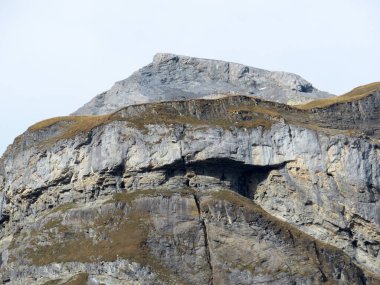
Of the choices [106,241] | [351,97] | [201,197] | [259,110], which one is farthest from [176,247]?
[351,97]

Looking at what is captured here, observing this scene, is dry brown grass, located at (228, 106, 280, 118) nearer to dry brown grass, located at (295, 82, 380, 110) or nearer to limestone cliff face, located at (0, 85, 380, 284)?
limestone cliff face, located at (0, 85, 380, 284)

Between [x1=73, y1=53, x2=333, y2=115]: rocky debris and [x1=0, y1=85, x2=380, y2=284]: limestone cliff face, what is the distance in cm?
4386

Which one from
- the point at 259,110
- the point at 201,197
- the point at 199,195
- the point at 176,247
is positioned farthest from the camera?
the point at 259,110

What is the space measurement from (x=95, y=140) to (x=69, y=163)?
166 inches

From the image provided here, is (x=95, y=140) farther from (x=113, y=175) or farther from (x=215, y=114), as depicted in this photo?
(x=215, y=114)

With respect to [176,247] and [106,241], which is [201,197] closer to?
[176,247]

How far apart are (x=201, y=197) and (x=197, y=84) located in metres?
67.1

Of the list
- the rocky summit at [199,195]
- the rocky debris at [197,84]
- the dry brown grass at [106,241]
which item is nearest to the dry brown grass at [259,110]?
the rocky summit at [199,195]

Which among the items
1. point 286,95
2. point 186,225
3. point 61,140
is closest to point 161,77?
point 286,95

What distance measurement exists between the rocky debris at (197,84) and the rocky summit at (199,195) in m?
41.0

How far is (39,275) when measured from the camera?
105 metres

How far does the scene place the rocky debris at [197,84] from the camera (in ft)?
550

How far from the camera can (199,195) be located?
108m

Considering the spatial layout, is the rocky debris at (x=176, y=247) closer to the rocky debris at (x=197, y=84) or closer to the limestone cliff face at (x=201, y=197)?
the limestone cliff face at (x=201, y=197)
